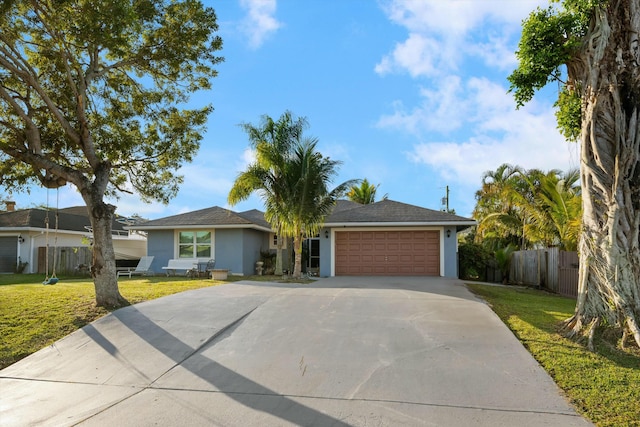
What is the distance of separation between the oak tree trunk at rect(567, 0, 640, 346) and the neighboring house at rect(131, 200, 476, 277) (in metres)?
9.49

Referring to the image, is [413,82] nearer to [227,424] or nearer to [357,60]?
[357,60]

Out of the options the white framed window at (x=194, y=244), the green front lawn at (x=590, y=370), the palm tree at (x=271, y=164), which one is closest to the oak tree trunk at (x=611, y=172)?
the green front lawn at (x=590, y=370)

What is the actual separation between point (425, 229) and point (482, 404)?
13.6 m

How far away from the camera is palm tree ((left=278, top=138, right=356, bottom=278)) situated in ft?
53.2

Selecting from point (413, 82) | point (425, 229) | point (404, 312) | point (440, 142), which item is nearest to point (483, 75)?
point (413, 82)

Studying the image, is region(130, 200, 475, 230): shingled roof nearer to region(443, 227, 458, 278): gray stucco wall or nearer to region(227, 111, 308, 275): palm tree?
region(443, 227, 458, 278): gray stucco wall

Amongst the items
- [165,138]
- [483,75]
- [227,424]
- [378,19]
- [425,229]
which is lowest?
[227,424]

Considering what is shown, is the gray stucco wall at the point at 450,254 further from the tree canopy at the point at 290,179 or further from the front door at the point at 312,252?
the front door at the point at 312,252

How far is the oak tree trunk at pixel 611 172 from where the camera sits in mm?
7191

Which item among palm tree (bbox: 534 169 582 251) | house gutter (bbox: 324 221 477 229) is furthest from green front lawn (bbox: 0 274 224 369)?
palm tree (bbox: 534 169 582 251)

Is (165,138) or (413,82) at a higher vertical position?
(413,82)

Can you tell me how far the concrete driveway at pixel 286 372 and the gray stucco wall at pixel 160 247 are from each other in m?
11.4

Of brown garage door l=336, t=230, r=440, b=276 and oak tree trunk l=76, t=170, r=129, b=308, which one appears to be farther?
brown garage door l=336, t=230, r=440, b=276

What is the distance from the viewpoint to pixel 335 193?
55.2 ft
